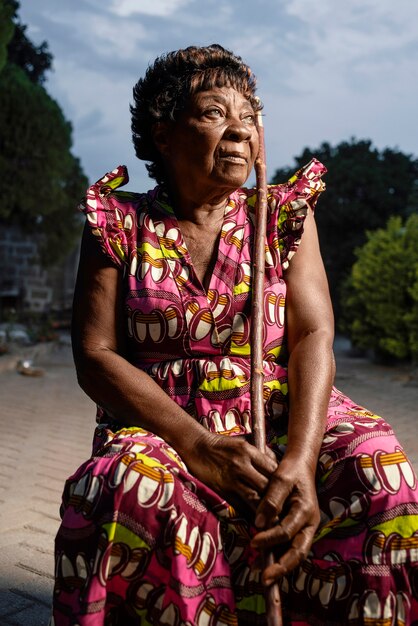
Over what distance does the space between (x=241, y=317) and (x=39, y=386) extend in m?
6.45

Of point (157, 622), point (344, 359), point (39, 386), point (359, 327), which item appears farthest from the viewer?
point (344, 359)

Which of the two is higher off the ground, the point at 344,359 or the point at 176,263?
the point at 176,263

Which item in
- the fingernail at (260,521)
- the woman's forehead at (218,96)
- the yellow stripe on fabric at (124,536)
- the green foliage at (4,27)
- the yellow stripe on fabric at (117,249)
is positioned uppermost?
the green foliage at (4,27)

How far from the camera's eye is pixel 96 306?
6.64ft

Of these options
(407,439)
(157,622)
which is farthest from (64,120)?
(157,622)

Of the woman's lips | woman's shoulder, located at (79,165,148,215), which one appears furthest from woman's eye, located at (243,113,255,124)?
woman's shoulder, located at (79,165,148,215)

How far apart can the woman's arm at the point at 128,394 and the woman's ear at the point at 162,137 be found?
1.35 ft

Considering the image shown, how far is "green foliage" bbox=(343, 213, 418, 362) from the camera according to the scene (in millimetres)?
9742

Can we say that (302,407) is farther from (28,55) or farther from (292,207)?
(28,55)

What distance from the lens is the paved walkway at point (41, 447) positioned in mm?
2504

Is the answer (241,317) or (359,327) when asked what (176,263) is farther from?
(359,327)

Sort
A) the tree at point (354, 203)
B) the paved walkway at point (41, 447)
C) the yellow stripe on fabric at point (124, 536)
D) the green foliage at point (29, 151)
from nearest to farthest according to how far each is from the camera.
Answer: the yellow stripe on fabric at point (124, 536) < the paved walkway at point (41, 447) < the green foliage at point (29, 151) < the tree at point (354, 203)

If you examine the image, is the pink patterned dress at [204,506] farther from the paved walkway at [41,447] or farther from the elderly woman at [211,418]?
the paved walkway at [41,447]

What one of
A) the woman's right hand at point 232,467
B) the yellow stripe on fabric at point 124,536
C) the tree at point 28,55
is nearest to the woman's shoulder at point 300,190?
the woman's right hand at point 232,467
